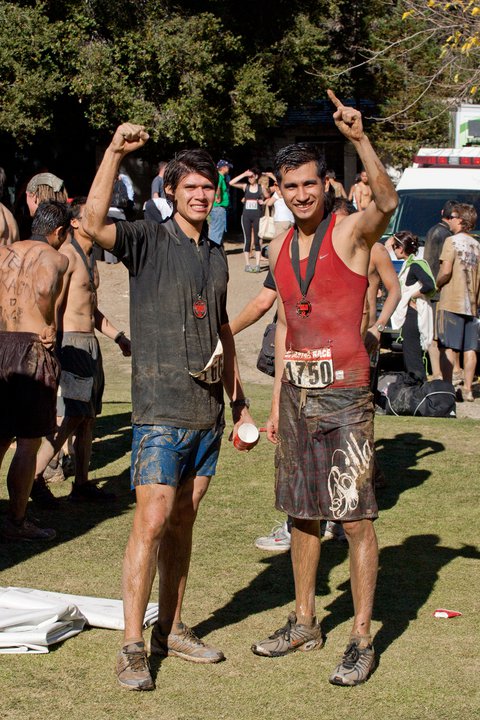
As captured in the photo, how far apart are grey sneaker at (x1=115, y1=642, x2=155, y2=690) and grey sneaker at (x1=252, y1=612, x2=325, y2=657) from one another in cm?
60

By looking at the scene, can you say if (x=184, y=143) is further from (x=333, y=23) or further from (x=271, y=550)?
(x=271, y=550)

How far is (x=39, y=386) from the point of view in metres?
6.38

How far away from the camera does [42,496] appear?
23.8 feet

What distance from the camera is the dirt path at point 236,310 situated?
14.4 metres

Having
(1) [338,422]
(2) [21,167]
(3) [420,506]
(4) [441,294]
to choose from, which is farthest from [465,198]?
(2) [21,167]

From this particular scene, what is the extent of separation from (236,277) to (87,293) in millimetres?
14255

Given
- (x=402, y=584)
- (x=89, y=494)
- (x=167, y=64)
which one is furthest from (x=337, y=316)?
(x=167, y=64)

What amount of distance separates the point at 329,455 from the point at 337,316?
60 centimetres

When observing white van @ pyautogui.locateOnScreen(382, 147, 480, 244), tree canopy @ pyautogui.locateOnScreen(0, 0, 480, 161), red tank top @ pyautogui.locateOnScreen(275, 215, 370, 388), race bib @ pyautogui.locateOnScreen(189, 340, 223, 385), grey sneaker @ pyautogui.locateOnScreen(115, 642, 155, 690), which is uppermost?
tree canopy @ pyautogui.locateOnScreen(0, 0, 480, 161)

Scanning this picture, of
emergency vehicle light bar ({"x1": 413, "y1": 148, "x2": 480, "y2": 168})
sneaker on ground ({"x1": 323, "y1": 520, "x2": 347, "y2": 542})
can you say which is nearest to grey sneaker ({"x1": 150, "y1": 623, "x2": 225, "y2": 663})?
sneaker on ground ({"x1": 323, "y1": 520, "x2": 347, "y2": 542})

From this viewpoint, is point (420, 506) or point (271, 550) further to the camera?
point (420, 506)

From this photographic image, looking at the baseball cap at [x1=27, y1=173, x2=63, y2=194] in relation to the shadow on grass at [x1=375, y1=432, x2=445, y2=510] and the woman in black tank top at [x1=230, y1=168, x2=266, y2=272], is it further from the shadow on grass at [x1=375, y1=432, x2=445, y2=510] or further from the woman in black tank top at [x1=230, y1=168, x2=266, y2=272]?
the woman in black tank top at [x1=230, y1=168, x2=266, y2=272]

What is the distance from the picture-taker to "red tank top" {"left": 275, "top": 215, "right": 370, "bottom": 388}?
4602 millimetres

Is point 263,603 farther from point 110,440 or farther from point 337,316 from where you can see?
point 110,440
